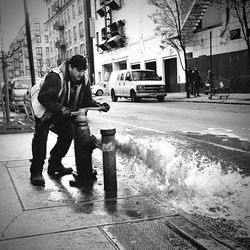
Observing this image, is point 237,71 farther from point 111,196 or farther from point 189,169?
point 111,196

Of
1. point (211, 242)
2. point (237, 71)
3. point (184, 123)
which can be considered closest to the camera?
point (211, 242)

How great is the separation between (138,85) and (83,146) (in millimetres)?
17704

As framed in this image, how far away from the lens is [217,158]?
20.4 ft

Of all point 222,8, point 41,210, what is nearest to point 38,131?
point 41,210

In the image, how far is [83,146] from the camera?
15.8 feet

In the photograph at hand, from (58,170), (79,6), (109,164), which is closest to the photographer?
(109,164)

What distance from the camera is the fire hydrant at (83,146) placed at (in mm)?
4750

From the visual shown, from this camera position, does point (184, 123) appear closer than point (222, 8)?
Yes

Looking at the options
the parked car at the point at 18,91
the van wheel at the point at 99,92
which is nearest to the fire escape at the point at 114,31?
the van wheel at the point at 99,92

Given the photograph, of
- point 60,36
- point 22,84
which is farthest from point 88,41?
point 22,84

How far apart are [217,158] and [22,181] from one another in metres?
3.17

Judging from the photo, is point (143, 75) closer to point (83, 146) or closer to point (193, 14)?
point (193, 14)

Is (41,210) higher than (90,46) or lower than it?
lower

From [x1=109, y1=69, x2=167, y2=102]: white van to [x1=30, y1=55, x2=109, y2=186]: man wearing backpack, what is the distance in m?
17.2
